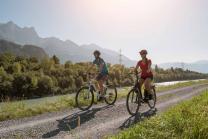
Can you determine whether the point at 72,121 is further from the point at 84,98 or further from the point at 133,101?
the point at 84,98

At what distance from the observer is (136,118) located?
42.5 ft

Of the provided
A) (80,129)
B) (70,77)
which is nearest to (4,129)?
(80,129)

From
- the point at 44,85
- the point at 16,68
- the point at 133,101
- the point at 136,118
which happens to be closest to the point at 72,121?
the point at 136,118

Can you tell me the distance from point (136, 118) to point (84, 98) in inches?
135

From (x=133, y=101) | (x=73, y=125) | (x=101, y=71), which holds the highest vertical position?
(x=101, y=71)

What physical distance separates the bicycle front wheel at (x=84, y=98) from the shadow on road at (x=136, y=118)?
8.80ft

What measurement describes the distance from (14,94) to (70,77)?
18922 mm

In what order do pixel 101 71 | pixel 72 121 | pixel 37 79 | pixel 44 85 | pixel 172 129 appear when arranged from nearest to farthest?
1. pixel 172 129
2. pixel 72 121
3. pixel 101 71
4. pixel 44 85
5. pixel 37 79

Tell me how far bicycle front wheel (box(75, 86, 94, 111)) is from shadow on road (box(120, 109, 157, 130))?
268 cm

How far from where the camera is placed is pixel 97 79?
53.5 feet

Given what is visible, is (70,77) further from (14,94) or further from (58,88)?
(14,94)

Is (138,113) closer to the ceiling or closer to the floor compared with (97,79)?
closer to the floor

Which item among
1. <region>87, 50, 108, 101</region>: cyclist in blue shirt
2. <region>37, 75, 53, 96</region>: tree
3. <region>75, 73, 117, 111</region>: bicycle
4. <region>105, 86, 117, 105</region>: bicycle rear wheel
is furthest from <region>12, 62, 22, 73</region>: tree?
<region>75, 73, 117, 111</region>: bicycle

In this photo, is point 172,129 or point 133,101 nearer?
point 172,129
